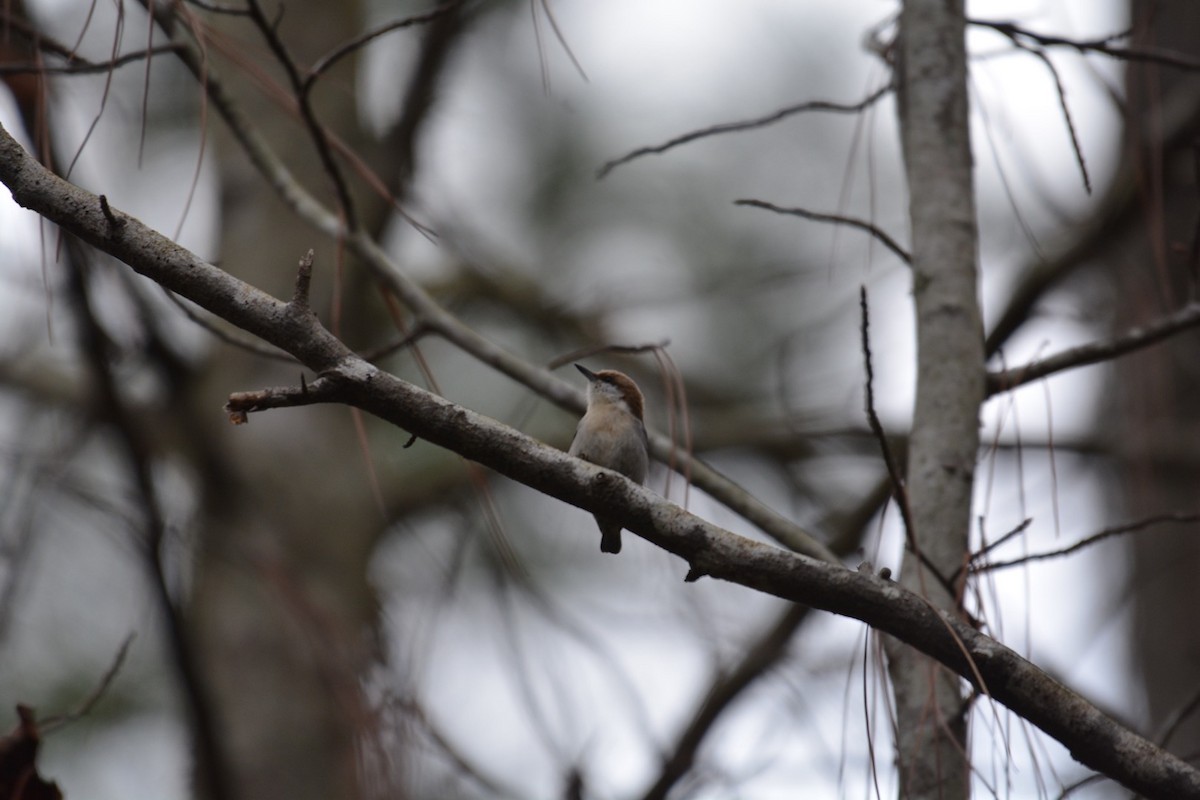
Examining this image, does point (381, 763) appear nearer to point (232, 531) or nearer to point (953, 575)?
point (953, 575)

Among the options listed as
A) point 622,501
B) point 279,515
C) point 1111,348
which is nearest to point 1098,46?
point 1111,348

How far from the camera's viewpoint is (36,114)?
3.05 metres

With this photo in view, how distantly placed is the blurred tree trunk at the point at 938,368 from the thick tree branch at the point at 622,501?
0.38m

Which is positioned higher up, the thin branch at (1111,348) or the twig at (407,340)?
the thin branch at (1111,348)

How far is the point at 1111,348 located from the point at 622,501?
1.61 m

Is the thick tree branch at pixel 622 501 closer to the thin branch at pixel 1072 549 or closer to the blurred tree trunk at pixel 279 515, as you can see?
the thin branch at pixel 1072 549

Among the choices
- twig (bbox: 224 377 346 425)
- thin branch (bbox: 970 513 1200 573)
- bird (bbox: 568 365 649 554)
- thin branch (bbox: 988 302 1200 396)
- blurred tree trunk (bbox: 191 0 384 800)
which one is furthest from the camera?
blurred tree trunk (bbox: 191 0 384 800)

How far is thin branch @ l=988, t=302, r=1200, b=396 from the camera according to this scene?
287 cm

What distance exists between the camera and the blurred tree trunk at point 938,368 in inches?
101

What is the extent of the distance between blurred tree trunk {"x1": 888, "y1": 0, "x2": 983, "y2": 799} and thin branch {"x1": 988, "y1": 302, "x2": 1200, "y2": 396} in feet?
0.48

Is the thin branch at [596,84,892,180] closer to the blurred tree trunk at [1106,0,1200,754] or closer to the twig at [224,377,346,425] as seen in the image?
the twig at [224,377,346,425]

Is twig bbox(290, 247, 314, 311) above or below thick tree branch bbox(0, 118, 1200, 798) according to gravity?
above

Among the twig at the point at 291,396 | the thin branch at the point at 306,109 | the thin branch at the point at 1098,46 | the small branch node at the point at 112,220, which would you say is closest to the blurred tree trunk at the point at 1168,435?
the thin branch at the point at 1098,46

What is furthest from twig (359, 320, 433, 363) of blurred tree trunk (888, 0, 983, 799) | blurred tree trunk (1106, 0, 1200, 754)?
blurred tree trunk (1106, 0, 1200, 754)
